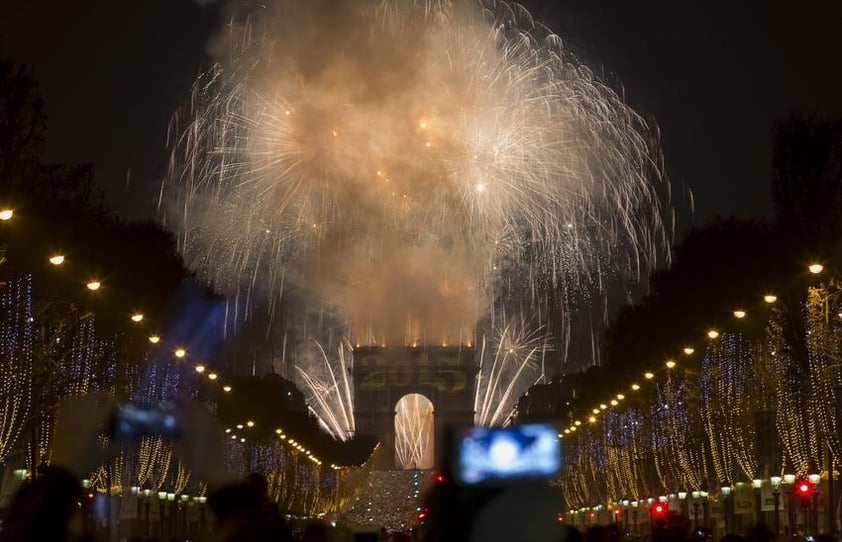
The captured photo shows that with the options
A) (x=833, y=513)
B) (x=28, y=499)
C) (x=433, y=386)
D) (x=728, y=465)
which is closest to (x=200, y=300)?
(x=728, y=465)

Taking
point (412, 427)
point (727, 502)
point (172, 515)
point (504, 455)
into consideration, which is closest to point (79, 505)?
point (504, 455)

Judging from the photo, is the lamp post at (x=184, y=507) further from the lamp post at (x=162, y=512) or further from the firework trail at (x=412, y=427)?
the firework trail at (x=412, y=427)

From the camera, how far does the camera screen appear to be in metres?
8.70

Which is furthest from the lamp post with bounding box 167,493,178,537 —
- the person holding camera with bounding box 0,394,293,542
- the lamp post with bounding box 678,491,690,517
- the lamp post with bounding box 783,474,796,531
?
the person holding camera with bounding box 0,394,293,542

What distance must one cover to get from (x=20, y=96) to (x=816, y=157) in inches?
1077

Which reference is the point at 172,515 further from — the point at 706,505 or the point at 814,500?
the point at 814,500

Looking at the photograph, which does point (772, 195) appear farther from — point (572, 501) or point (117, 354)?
point (572, 501)

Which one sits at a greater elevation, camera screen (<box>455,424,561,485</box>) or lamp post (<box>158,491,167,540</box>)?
lamp post (<box>158,491,167,540</box>)

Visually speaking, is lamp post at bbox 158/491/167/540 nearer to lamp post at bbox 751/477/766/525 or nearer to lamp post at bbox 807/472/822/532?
lamp post at bbox 751/477/766/525

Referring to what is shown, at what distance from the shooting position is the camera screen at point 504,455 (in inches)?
343

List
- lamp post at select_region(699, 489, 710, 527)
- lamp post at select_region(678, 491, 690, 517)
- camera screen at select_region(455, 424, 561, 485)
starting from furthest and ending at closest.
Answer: lamp post at select_region(678, 491, 690, 517) → lamp post at select_region(699, 489, 710, 527) → camera screen at select_region(455, 424, 561, 485)

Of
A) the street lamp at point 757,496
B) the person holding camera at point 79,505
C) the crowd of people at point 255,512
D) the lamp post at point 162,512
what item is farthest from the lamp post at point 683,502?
the crowd of people at point 255,512

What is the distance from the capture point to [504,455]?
348 inches

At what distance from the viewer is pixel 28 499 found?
709 centimetres
